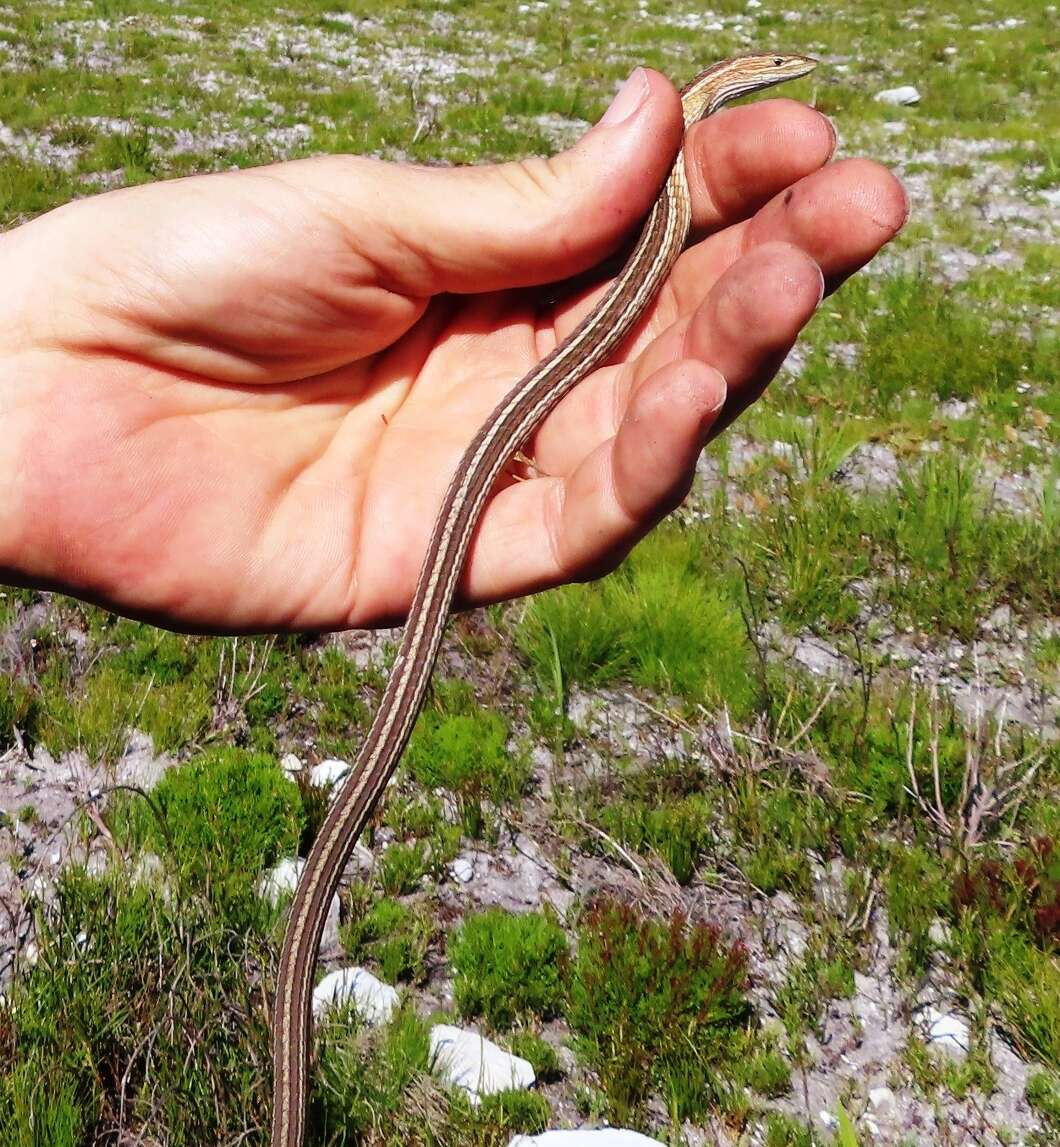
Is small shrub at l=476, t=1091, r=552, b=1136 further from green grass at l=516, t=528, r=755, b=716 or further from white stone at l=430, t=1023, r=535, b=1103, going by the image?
green grass at l=516, t=528, r=755, b=716

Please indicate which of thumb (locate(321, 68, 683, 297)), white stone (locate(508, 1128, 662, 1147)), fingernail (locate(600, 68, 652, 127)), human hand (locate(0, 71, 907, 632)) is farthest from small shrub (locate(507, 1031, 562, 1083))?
fingernail (locate(600, 68, 652, 127))

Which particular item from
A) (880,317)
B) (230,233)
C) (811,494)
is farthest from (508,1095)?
(880,317)

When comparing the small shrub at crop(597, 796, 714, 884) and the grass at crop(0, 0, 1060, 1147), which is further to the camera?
the small shrub at crop(597, 796, 714, 884)

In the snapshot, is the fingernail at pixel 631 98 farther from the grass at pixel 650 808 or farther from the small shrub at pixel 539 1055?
the small shrub at pixel 539 1055

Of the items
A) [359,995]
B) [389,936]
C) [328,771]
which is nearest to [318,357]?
[328,771]

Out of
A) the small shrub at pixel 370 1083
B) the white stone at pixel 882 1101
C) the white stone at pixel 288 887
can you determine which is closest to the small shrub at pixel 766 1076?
the white stone at pixel 882 1101

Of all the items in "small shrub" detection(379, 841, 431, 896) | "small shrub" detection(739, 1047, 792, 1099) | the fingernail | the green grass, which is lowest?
"small shrub" detection(739, 1047, 792, 1099)
